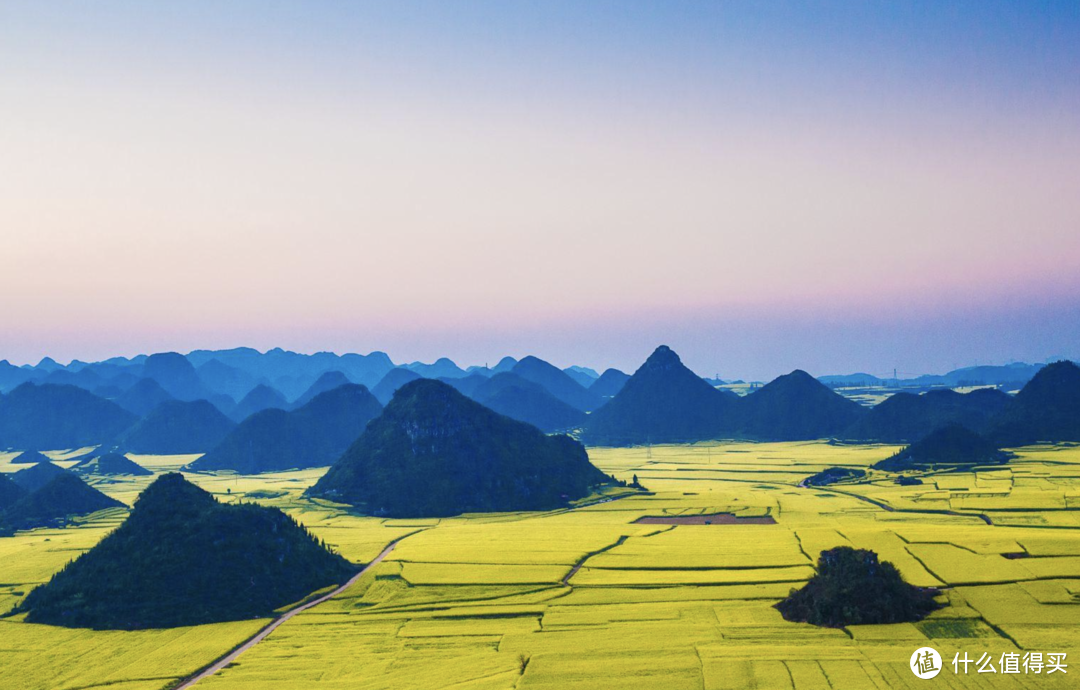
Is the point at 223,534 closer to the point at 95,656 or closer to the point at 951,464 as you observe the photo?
the point at 95,656

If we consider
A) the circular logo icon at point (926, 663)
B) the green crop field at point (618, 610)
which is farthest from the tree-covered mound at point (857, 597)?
the circular logo icon at point (926, 663)

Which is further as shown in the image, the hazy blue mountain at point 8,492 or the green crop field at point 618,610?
the hazy blue mountain at point 8,492

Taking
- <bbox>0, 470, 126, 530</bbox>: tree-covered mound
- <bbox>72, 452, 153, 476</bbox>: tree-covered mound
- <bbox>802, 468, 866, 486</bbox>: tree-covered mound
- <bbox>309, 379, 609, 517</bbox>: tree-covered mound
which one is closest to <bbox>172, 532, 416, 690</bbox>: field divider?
<bbox>309, 379, 609, 517</bbox>: tree-covered mound

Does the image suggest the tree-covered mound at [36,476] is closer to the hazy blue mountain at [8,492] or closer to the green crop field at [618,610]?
the hazy blue mountain at [8,492]

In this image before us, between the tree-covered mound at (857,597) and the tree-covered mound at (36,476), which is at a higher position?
the tree-covered mound at (36,476)

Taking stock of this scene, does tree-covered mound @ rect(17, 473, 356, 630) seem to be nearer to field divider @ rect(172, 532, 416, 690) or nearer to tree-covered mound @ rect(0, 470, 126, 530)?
field divider @ rect(172, 532, 416, 690)

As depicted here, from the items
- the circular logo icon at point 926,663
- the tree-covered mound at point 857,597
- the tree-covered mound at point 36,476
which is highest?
the tree-covered mound at point 36,476

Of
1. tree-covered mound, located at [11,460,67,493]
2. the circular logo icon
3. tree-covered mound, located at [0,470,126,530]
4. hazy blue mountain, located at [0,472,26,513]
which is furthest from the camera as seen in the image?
tree-covered mound, located at [11,460,67,493]
